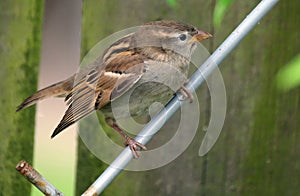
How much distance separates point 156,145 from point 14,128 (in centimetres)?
59

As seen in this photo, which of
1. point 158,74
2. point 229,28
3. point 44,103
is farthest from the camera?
point 44,103

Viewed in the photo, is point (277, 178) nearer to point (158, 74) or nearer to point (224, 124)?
point (224, 124)

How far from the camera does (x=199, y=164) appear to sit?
11.3 ft

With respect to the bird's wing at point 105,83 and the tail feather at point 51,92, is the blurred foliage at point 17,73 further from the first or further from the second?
the bird's wing at point 105,83

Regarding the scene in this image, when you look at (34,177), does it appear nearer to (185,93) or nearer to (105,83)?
(185,93)

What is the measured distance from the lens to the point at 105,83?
296 cm

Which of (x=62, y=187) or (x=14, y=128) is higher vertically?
(x=14, y=128)

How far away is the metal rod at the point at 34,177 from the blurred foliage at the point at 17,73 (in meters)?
1.69

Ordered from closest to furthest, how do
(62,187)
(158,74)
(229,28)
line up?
(158,74) → (229,28) → (62,187)

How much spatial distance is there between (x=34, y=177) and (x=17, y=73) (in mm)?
1777

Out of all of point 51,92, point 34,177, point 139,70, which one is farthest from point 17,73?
point 34,177

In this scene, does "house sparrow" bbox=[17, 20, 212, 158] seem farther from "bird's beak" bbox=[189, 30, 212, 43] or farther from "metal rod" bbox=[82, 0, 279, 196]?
"metal rod" bbox=[82, 0, 279, 196]

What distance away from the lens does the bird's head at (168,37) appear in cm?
279

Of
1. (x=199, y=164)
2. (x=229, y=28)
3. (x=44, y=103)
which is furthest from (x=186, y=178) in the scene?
(x=44, y=103)
